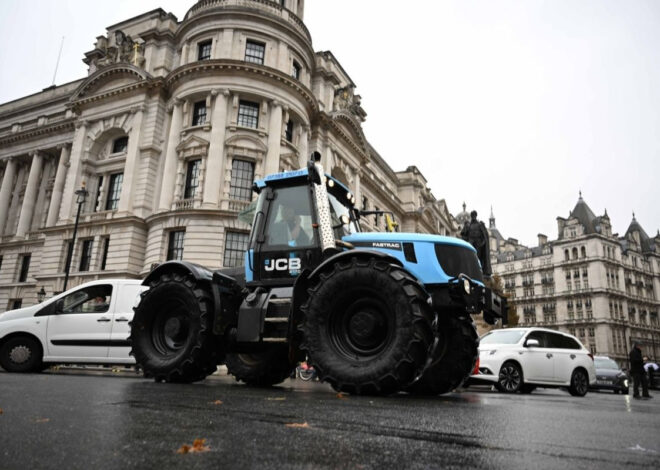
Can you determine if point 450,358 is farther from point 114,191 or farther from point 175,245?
point 114,191

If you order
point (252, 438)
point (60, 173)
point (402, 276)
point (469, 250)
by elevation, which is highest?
point (60, 173)

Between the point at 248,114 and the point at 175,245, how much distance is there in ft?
31.7

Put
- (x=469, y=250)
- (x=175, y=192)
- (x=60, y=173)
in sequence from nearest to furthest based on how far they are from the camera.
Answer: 1. (x=469, y=250)
2. (x=175, y=192)
3. (x=60, y=173)

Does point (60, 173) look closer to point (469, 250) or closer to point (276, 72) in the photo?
point (276, 72)

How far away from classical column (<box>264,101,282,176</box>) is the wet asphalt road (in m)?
25.7

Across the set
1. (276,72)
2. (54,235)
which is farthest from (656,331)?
(54,235)

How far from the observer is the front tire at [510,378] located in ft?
39.4

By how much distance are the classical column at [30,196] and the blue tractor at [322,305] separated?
1513 inches

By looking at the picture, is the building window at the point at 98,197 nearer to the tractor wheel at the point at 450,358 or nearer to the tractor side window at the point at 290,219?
the tractor side window at the point at 290,219

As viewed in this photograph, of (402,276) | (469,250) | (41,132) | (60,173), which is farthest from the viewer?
(41,132)

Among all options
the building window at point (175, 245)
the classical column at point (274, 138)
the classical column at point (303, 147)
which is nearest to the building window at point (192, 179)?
the building window at point (175, 245)

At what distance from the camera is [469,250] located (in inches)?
261

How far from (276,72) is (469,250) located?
85.7 ft

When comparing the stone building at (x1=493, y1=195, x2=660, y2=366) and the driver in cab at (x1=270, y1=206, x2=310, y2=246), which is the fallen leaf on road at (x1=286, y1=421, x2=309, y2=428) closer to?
the driver in cab at (x1=270, y1=206, x2=310, y2=246)
